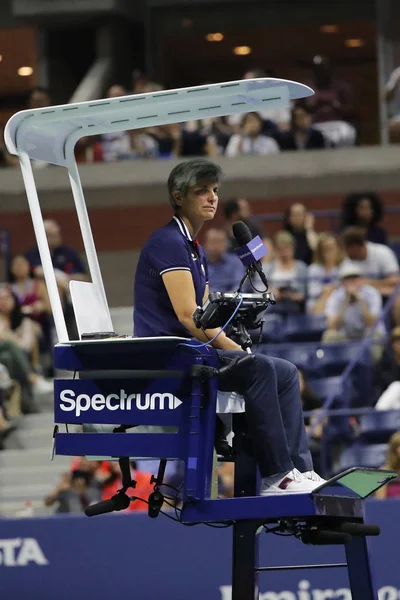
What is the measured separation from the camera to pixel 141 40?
18453 mm

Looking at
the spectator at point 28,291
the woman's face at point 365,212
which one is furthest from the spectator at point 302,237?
the spectator at point 28,291

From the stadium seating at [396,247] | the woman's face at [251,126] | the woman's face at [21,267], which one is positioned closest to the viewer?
the woman's face at [21,267]

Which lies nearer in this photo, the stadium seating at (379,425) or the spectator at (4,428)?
the stadium seating at (379,425)

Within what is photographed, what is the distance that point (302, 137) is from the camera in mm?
15672

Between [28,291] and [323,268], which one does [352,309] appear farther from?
[28,291]

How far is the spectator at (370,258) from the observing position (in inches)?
485

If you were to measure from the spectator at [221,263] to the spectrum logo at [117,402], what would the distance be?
277 inches

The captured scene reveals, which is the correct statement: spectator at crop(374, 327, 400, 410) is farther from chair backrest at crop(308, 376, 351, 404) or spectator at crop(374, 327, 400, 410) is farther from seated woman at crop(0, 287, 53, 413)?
seated woman at crop(0, 287, 53, 413)

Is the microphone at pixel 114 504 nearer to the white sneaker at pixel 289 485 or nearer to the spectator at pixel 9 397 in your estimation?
the white sneaker at pixel 289 485

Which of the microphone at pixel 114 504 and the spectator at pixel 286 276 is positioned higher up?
the spectator at pixel 286 276

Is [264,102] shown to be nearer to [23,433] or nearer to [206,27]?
[23,433]

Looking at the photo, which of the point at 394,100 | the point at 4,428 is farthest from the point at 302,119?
the point at 4,428

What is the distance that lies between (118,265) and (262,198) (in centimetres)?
180

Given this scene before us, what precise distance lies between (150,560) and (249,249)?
4.11 m
